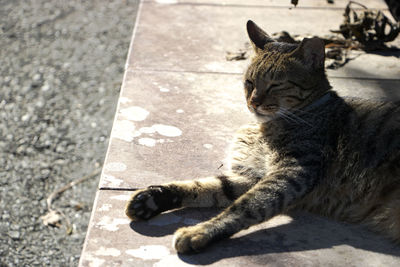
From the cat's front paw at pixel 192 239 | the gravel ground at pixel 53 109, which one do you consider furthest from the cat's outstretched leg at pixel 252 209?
the gravel ground at pixel 53 109

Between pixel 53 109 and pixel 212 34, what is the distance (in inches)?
71.7

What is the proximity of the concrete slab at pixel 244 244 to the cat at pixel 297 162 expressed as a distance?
0.06 meters

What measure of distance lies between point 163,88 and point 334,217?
5.81 ft

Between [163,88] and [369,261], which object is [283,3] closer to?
[163,88]

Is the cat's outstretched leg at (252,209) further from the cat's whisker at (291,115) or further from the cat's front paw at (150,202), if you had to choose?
the cat's whisker at (291,115)

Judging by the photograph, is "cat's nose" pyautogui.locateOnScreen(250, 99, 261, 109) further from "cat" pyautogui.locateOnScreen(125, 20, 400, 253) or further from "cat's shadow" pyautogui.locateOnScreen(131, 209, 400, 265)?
"cat's shadow" pyautogui.locateOnScreen(131, 209, 400, 265)

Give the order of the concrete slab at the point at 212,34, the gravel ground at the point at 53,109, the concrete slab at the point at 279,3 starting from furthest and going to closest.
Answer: the concrete slab at the point at 279,3 < the concrete slab at the point at 212,34 < the gravel ground at the point at 53,109

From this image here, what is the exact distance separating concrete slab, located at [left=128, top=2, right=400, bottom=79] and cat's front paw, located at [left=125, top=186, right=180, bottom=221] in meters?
1.78

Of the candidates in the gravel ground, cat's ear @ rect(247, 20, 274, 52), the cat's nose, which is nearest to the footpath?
the cat's nose

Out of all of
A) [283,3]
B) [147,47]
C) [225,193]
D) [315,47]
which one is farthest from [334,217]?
[283,3]

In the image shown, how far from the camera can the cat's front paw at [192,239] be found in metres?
2.64

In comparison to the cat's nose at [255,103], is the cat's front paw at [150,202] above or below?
below

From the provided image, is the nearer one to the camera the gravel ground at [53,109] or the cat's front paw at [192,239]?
the cat's front paw at [192,239]

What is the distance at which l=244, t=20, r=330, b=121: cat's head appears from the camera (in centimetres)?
330
